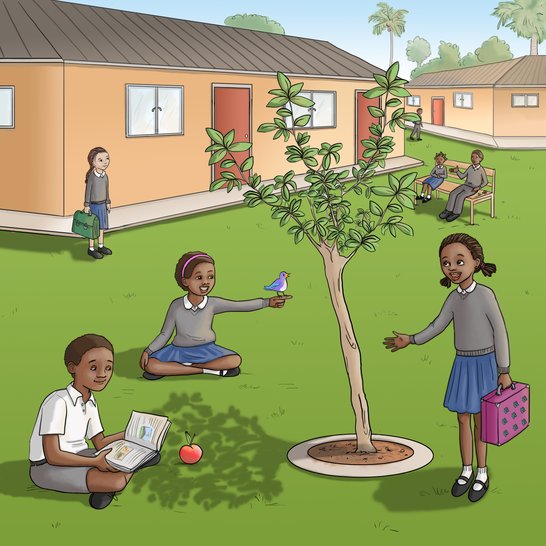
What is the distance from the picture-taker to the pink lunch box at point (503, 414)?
733 centimetres

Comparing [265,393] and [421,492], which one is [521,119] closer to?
[265,393]

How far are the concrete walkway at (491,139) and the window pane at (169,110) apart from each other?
2571 centimetres

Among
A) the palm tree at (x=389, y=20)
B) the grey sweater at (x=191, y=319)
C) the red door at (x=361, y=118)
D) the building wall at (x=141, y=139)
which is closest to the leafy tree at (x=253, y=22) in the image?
the palm tree at (x=389, y=20)

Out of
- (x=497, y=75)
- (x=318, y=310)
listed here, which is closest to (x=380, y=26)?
(x=497, y=75)

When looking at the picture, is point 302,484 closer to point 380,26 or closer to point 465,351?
point 465,351

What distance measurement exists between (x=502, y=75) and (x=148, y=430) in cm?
4920

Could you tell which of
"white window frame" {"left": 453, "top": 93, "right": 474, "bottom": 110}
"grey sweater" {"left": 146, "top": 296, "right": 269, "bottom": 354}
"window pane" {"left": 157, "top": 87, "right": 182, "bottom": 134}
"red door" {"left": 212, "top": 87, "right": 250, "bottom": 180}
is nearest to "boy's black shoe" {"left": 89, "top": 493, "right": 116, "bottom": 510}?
"grey sweater" {"left": 146, "top": 296, "right": 269, "bottom": 354}

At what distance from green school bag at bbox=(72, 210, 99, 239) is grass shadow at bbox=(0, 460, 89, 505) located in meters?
9.40

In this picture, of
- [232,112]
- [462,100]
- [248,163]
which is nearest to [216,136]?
[248,163]

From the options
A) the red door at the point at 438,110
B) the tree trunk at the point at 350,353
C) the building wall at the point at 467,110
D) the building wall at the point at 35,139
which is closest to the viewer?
the tree trunk at the point at 350,353

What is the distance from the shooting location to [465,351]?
25.0 ft

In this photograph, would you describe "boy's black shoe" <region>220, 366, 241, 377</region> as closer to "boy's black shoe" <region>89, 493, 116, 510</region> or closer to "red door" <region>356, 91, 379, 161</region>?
"boy's black shoe" <region>89, 493, 116, 510</region>

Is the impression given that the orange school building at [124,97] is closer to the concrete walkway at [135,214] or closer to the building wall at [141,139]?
the building wall at [141,139]

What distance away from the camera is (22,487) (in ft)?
25.8
